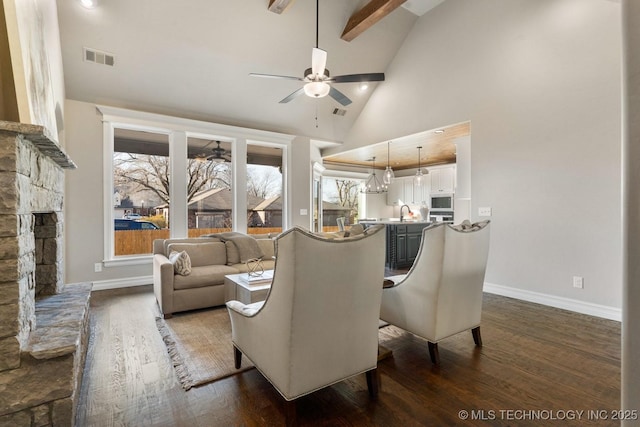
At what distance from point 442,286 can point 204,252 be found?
3.13 metres

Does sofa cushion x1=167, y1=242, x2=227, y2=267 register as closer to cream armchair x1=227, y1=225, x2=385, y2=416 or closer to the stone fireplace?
the stone fireplace

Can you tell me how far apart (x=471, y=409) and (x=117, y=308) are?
3789mm

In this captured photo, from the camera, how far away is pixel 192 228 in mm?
5344

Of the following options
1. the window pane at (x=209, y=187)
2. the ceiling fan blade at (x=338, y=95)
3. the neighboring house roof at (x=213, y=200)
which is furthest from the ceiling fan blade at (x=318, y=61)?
the neighboring house roof at (x=213, y=200)

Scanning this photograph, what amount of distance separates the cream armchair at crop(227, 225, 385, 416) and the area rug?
1.71 ft

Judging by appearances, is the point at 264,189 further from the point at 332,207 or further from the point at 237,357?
the point at 237,357

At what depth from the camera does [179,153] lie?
509cm

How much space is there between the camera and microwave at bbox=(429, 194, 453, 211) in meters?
7.74

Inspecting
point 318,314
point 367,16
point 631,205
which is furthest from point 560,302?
point 367,16

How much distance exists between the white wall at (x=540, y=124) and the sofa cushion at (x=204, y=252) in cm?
371

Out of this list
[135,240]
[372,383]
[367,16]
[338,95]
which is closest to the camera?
[372,383]

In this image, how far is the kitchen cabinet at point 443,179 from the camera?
7.75 m

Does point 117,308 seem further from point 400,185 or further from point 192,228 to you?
point 400,185

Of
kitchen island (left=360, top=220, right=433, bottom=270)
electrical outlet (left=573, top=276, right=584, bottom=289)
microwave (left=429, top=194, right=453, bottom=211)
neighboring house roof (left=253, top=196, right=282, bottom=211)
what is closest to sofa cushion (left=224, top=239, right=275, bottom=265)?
neighboring house roof (left=253, top=196, right=282, bottom=211)
